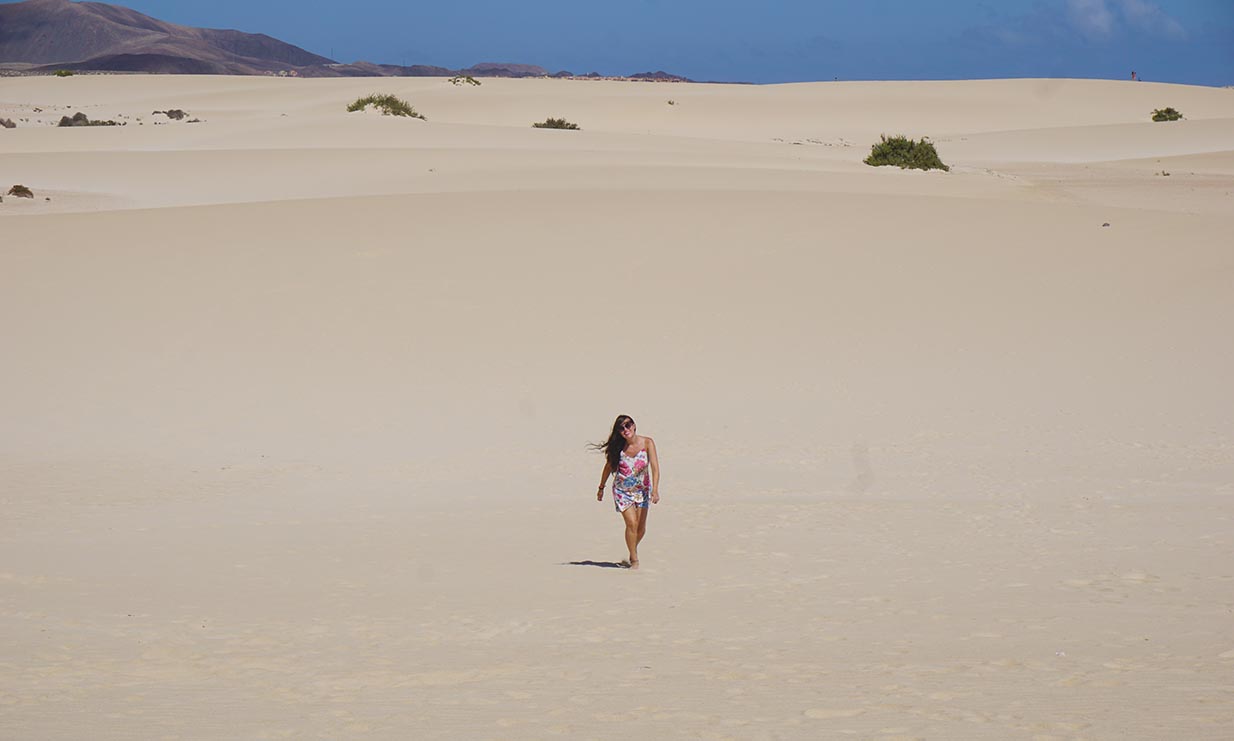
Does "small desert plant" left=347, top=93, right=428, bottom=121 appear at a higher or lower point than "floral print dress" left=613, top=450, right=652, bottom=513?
higher

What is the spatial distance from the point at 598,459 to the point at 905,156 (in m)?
27.2

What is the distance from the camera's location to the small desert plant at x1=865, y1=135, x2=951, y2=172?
126 ft

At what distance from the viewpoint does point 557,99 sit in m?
71.6

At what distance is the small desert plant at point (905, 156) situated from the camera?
3828cm

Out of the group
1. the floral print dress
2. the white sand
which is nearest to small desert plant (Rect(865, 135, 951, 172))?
the white sand

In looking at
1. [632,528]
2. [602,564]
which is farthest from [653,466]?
[602,564]

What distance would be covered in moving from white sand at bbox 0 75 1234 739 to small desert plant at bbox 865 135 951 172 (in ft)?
16.4

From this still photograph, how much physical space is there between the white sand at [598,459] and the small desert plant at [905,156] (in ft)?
16.4

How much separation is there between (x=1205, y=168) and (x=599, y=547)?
36.5 m

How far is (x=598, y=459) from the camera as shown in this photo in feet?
44.6

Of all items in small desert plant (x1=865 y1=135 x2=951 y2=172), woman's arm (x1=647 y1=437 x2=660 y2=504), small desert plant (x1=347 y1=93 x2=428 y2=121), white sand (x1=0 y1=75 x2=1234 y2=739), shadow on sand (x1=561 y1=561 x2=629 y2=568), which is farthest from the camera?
small desert plant (x1=347 y1=93 x2=428 y2=121)

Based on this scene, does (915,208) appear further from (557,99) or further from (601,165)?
(557,99)

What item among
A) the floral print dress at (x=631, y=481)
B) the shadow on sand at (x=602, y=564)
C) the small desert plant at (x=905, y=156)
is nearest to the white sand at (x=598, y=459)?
the shadow on sand at (x=602, y=564)

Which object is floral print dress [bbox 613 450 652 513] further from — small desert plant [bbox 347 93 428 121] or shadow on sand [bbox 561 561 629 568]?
small desert plant [bbox 347 93 428 121]
